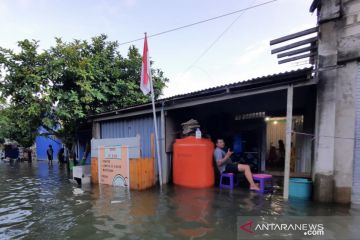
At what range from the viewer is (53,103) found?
34.8 ft

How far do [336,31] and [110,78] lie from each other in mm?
10361

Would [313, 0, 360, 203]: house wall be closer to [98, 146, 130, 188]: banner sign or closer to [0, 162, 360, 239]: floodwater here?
[0, 162, 360, 239]: floodwater

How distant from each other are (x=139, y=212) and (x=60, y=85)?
27.7ft

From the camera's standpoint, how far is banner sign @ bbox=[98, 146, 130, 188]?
24.9 ft

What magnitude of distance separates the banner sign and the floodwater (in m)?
0.57

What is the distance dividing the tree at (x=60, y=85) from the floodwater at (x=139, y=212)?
14.6ft

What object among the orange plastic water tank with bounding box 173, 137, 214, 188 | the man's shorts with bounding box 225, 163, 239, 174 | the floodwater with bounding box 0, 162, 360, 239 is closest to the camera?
the floodwater with bounding box 0, 162, 360, 239

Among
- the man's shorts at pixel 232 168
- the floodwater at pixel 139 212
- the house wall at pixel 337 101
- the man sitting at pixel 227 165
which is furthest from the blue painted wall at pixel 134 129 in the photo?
the house wall at pixel 337 101

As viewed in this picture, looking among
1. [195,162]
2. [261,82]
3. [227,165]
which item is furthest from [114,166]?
[261,82]

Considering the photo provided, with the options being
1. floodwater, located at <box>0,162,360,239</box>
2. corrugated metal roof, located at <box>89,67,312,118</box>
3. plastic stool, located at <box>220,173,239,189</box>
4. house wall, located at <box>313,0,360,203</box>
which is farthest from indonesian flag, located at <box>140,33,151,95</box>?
house wall, located at <box>313,0,360,203</box>

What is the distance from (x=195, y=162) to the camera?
705 centimetres

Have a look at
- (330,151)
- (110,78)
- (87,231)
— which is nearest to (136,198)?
(87,231)

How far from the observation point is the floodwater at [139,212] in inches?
155

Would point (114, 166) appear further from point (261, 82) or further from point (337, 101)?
point (337, 101)
